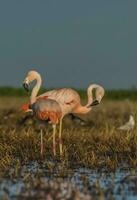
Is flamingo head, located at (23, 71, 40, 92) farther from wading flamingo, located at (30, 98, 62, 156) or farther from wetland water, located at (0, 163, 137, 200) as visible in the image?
wetland water, located at (0, 163, 137, 200)

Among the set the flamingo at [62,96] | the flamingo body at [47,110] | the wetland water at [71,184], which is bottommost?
the wetland water at [71,184]

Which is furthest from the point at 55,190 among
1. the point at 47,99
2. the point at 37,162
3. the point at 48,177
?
the point at 47,99

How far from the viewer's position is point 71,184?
827cm

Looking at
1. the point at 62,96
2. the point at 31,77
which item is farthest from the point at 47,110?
the point at 31,77

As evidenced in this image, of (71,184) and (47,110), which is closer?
(71,184)

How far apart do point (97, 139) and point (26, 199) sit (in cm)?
545

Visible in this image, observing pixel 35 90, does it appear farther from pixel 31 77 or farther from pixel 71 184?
pixel 71 184

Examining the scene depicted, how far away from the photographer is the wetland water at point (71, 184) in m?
7.58

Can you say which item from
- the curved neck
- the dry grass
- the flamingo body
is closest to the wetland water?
the dry grass

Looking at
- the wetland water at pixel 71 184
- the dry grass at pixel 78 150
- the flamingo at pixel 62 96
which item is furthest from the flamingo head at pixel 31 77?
the wetland water at pixel 71 184

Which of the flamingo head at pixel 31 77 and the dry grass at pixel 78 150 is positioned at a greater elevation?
the flamingo head at pixel 31 77

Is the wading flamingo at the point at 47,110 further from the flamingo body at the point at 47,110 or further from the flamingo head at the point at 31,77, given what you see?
the flamingo head at the point at 31,77

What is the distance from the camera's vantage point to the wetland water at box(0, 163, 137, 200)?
24.9 feet

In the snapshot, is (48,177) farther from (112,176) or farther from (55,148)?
(55,148)
